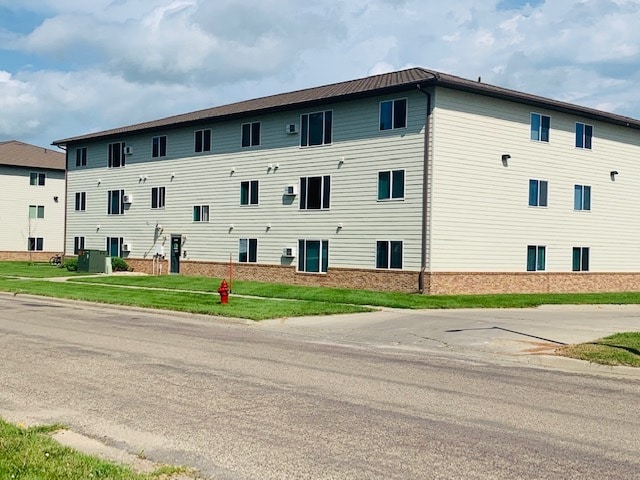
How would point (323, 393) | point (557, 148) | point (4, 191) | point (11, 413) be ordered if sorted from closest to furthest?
point (11, 413)
point (323, 393)
point (557, 148)
point (4, 191)

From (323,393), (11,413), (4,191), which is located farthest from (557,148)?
(4,191)

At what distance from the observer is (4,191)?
217 feet

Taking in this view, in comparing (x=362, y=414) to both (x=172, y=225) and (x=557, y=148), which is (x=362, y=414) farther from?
(x=172, y=225)

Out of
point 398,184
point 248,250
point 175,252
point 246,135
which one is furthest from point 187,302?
point 175,252

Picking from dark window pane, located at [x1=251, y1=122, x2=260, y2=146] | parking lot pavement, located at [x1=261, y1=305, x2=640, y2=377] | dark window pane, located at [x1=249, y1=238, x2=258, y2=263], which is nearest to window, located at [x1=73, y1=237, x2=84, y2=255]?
dark window pane, located at [x1=249, y1=238, x2=258, y2=263]

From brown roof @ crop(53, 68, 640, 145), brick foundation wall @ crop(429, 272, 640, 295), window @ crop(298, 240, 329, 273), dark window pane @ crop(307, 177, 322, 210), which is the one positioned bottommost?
brick foundation wall @ crop(429, 272, 640, 295)

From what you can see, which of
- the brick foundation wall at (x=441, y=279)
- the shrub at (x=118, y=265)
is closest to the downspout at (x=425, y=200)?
the brick foundation wall at (x=441, y=279)

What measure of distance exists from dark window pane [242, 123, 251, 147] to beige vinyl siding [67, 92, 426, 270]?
29 cm

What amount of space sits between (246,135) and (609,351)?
2760 centimetres

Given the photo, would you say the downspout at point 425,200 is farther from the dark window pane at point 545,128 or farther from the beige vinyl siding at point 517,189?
the dark window pane at point 545,128

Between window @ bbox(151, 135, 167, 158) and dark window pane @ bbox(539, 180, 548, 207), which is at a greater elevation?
window @ bbox(151, 135, 167, 158)

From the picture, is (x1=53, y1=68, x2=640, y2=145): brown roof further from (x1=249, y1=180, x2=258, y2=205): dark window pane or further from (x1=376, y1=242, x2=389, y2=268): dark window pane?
(x1=376, y1=242, x2=389, y2=268): dark window pane

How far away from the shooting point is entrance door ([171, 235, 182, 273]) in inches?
1672

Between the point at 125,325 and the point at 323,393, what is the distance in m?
9.75
